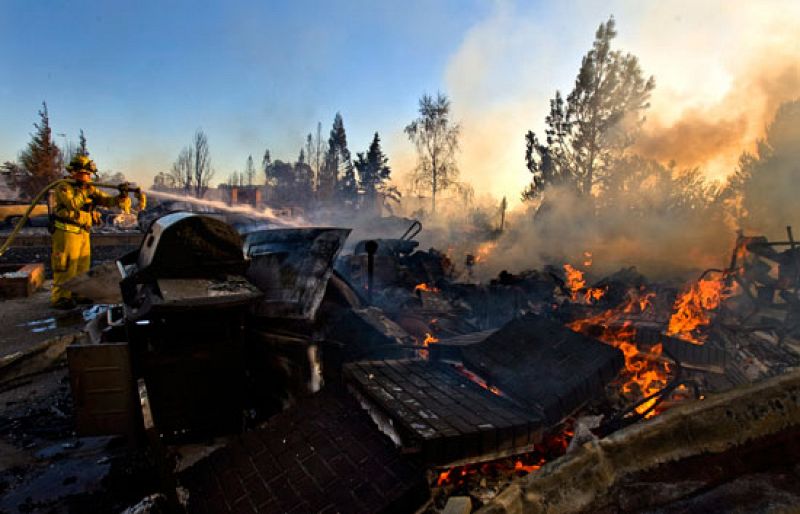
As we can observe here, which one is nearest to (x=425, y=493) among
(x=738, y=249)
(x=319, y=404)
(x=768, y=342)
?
(x=319, y=404)

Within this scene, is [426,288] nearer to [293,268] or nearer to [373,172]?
[293,268]

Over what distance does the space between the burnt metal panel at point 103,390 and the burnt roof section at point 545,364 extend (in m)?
3.05

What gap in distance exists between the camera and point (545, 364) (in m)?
3.77

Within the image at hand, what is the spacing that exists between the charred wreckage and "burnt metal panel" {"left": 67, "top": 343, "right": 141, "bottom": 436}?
1 cm

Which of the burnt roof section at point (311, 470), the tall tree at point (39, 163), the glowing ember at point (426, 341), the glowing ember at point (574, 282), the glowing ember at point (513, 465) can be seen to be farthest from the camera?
the tall tree at point (39, 163)

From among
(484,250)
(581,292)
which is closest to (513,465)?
(581,292)

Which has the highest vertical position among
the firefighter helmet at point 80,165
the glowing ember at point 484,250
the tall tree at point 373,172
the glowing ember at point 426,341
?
the tall tree at point 373,172

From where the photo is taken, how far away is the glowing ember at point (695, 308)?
5805 millimetres

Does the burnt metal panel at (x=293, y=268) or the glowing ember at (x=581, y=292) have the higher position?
the burnt metal panel at (x=293, y=268)

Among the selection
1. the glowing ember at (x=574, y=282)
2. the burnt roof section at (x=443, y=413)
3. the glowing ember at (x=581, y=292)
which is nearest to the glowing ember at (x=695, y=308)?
the glowing ember at (x=581, y=292)

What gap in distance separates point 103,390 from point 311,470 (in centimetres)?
203

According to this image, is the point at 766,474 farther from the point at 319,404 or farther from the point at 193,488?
the point at 193,488

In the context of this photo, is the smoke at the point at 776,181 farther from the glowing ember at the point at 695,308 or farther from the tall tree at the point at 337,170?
the tall tree at the point at 337,170

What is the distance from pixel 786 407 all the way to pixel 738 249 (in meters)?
7.66
